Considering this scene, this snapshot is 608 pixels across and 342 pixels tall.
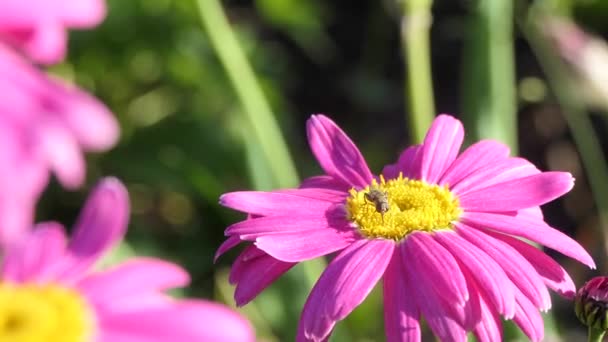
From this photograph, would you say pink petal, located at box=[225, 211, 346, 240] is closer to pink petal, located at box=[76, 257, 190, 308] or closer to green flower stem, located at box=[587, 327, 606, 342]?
pink petal, located at box=[76, 257, 190, 308]

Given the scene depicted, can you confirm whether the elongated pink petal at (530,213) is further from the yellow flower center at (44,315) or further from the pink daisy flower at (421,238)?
the yellow flower center at (44,315)

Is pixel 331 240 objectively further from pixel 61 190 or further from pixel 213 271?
pixel 61 190

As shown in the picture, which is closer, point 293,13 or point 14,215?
point 14,215

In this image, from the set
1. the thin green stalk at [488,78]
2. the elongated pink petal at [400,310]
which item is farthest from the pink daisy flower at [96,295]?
the thin green stalk at [488,78]

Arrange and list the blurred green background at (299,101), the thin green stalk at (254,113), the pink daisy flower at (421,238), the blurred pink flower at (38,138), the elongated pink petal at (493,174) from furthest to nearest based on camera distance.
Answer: the blurred green background at (299,101), the thin green stalk at (254,113), the elongated pink petal at (493,174), the pink daisy flower at (421,238), the blurred pink flower at (38,138)

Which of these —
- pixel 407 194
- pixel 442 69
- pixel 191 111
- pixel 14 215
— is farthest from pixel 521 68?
pixel 14 215

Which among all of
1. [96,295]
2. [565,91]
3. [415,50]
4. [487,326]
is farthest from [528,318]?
[565,91]

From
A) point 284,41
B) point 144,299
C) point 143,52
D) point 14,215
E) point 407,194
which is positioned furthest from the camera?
point 284,41
